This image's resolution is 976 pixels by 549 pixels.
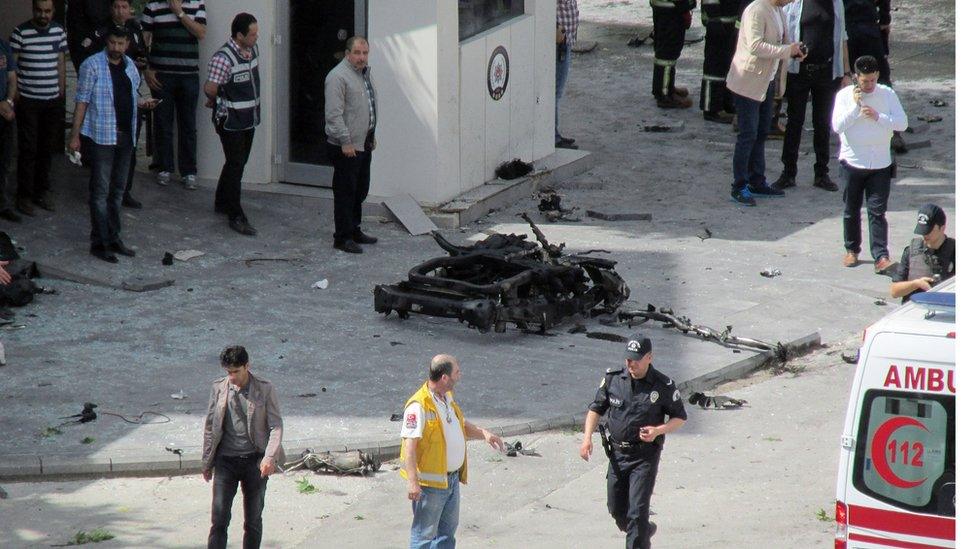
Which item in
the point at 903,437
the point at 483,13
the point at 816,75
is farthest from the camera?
the point at 816,75

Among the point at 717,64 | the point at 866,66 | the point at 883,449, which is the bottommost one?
the point at 717,64

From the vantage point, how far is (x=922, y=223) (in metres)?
9.73

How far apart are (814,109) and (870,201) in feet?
11.1

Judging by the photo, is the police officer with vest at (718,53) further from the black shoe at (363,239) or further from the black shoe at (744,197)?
the black shoe at (363,239)

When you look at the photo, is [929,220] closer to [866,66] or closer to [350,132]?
[866,66]

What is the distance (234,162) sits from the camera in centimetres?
1423

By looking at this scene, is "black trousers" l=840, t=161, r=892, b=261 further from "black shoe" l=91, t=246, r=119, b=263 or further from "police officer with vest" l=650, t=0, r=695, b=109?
"black shoe" l=91, t=246, r=119, b=263

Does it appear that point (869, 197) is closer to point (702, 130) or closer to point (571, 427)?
point (571, 427)

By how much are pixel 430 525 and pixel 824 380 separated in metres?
4.65

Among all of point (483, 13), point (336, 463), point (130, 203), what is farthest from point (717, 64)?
point (336, 463)

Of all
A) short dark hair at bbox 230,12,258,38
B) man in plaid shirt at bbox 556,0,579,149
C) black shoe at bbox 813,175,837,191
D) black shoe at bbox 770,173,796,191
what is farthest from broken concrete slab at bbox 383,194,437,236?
black shoe at bbox 813,175,837,191

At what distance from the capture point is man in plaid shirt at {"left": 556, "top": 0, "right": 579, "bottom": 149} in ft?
59.4

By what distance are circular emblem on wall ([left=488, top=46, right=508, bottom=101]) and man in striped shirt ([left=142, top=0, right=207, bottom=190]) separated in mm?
3128

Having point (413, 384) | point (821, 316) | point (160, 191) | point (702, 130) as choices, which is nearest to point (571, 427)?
point (413, 384)
